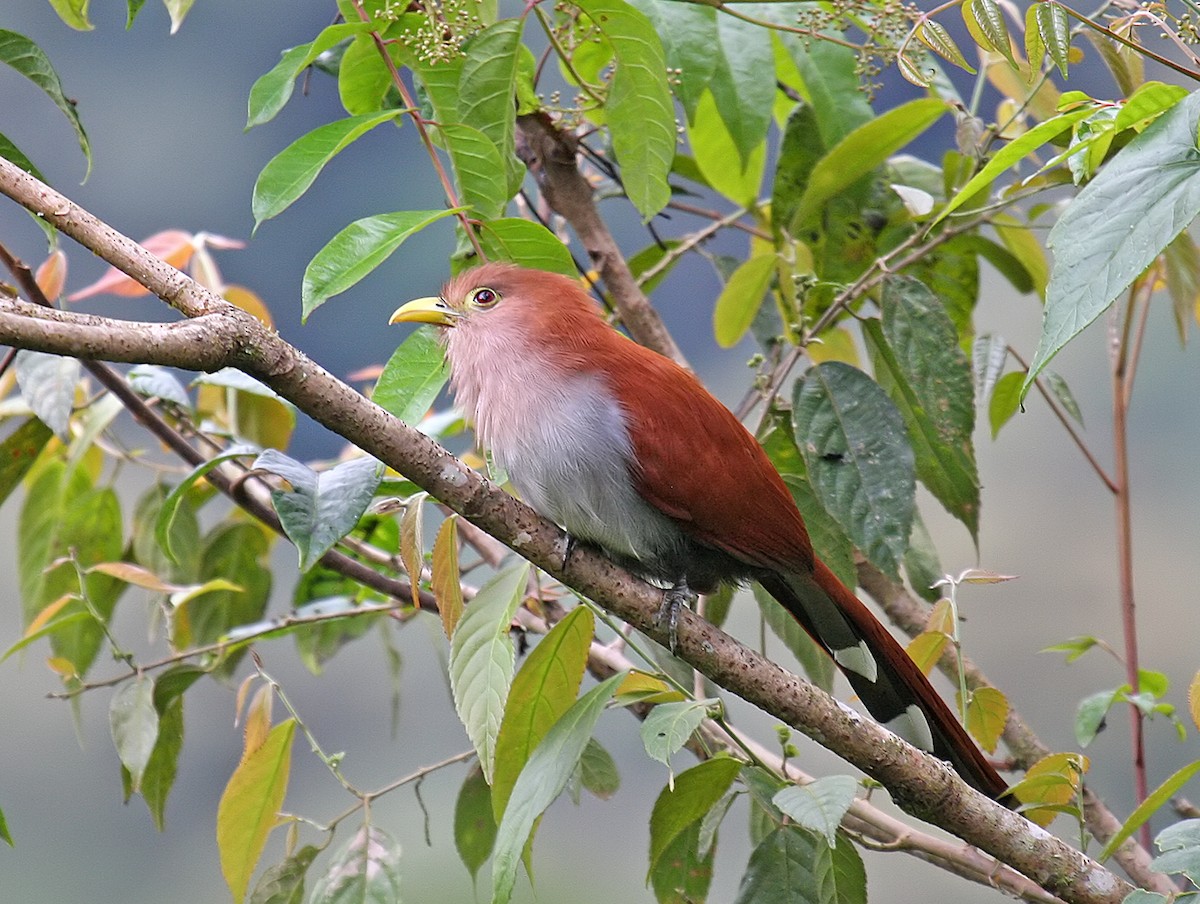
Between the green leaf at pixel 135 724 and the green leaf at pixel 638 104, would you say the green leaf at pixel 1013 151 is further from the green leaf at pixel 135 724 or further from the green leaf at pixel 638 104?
the green leaf at pixel 135 724

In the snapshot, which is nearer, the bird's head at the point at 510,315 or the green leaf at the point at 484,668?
the green leaf at the point at 484,668

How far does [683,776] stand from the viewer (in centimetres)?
112

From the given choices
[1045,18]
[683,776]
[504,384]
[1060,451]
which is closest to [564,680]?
[683,776]

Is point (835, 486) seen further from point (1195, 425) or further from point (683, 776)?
point (1195, 425)

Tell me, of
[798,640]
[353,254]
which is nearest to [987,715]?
[798,640]

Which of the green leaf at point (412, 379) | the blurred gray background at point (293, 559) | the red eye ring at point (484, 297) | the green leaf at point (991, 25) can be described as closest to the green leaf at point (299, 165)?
the green leaf at point (412, 379)

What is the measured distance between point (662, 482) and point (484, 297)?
1.12ft

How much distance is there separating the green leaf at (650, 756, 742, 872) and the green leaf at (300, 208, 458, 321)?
548mm

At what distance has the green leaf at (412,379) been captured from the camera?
1.14 metres

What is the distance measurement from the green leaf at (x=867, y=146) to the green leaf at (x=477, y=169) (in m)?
0.41

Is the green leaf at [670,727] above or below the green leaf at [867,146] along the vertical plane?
below

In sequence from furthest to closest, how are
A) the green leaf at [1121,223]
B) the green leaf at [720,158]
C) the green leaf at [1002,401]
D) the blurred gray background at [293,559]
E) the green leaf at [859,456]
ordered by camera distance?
the blurred gray background at [293,559], the green leaf at [720,158], the green leaf at [1002,401], the green leaf at [859,456], the green leaf at [1121,223]

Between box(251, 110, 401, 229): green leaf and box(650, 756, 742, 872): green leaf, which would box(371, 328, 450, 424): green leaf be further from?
box(650, 756, 742, 872): green leaf

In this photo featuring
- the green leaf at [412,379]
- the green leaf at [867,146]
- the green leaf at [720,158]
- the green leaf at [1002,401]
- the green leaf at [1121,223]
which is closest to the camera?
the green leaf at [1121,223]
